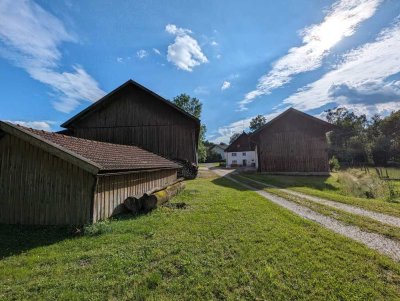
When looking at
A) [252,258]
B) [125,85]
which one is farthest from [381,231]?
[125,85]

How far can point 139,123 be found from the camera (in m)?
21.0

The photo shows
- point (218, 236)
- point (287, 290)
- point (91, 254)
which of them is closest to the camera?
point (287, 290)

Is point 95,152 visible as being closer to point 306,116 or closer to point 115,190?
point 115,190

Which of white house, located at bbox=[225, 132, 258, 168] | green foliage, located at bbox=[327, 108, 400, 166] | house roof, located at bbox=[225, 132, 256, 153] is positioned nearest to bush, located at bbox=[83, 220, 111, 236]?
green foliage, located at bbox=[327, 108, 400, 166]

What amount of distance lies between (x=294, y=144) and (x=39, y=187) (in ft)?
76.3

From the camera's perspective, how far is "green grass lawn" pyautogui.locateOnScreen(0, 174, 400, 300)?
13.4ft

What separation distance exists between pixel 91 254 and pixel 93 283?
4.32ft

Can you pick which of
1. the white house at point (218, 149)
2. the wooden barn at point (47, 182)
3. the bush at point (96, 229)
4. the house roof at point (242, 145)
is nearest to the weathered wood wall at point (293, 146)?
the wooden barn at point (47, 182)

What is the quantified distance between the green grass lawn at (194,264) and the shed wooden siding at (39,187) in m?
0.52

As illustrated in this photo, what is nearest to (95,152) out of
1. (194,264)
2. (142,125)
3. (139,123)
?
(194,264)

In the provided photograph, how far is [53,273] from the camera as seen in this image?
4.74m

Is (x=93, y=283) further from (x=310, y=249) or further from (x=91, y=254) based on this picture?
(x=310, y=249)

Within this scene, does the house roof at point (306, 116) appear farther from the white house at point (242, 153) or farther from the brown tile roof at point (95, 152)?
the white house at point (242, 153)

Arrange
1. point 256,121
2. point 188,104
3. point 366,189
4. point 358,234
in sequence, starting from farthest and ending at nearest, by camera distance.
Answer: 1. point 256,121
2. point 188,104
3. point 366,189
4. point 358,234
